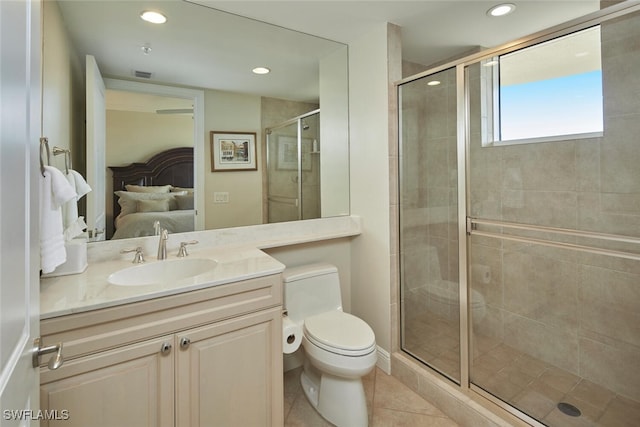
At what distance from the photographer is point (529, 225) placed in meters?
1.71

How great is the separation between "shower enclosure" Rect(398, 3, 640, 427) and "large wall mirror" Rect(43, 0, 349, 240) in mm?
672

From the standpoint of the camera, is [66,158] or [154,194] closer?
[66,158]

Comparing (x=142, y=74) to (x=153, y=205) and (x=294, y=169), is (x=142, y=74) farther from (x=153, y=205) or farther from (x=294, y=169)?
(x=294, y=169)

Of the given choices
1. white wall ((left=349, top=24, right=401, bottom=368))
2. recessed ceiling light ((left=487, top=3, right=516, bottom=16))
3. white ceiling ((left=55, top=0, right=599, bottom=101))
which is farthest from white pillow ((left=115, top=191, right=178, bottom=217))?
recessed ceiling light ((left=487, top=3, right=516, bottom=16))

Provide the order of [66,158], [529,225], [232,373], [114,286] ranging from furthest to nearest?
1. [529,225]
2. [66,158]
3. [232,373]
4. [114,286]

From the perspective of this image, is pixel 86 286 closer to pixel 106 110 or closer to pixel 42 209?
pixel 42 209

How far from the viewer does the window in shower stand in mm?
1734

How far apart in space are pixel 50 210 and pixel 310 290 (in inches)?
52.6

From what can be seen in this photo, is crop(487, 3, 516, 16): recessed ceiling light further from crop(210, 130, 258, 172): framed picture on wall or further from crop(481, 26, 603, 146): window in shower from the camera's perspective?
crop(210, 130, 258, 172): framed picture on wall

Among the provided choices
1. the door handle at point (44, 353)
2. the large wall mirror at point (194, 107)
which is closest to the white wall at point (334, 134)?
the large wall mirror at point (194, 107)

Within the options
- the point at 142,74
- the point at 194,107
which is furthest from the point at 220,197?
the point at 142,74

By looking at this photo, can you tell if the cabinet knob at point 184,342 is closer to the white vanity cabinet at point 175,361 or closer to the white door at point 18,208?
the white vanity cabinet at point 175,361

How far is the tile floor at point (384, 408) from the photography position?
1.73m

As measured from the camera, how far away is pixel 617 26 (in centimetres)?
142
